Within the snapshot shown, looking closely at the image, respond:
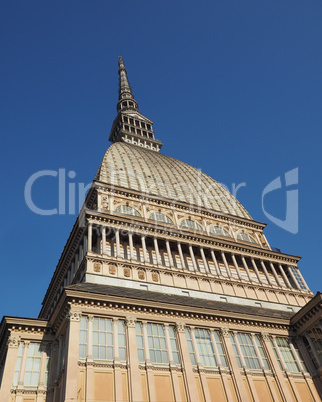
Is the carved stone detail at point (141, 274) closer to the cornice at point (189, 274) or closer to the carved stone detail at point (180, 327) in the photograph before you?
the cornice at point (189, 274)

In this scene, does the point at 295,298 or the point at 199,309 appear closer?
the point at 199,309

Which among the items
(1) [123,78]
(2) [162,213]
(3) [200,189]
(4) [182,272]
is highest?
(1) [123,78]

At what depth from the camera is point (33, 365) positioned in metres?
26.6

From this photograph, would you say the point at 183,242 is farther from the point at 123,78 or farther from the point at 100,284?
the point at 123,78

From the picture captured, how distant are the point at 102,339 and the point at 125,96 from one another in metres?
86.8

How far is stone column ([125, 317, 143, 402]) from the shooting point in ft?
78.4

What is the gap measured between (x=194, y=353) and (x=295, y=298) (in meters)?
20.3

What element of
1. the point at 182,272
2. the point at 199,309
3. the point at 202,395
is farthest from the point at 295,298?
the point at 202,395

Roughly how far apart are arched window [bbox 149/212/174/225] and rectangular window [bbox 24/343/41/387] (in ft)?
76.6

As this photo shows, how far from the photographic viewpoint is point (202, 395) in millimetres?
26125

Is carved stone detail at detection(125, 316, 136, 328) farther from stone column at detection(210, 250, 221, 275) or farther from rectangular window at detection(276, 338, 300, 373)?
stone column at detection(210, 250, 221, 275)

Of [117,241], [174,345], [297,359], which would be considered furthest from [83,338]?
[297,359]

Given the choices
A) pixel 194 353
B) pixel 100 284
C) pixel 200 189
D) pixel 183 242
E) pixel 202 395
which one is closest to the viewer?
pixel 202 395

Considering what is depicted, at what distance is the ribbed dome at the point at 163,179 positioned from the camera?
55.0 metres
